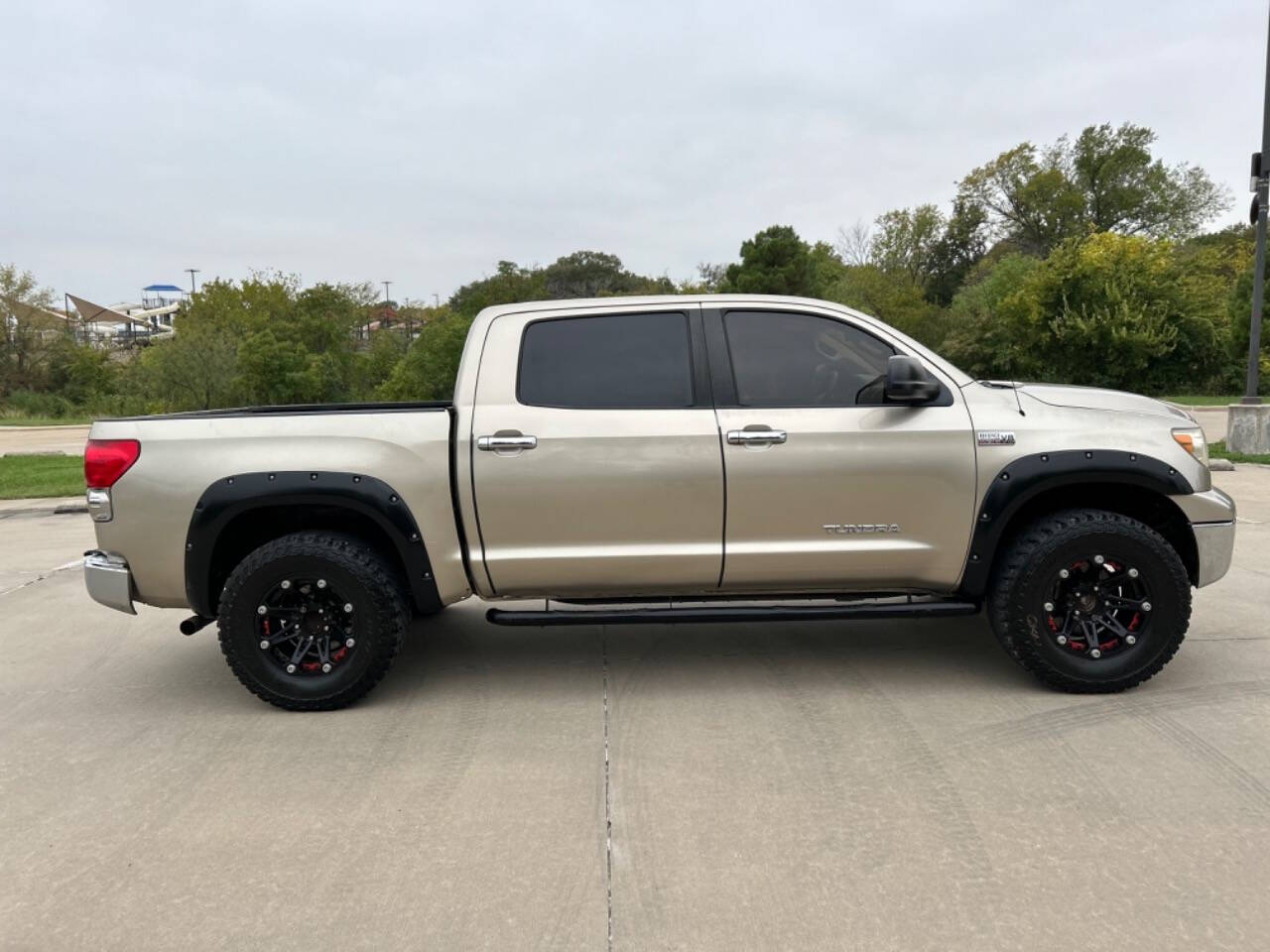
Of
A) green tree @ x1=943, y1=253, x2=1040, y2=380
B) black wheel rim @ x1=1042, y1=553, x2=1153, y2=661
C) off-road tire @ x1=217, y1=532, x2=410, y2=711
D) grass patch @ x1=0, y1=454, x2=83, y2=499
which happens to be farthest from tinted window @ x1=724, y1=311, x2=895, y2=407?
green tree @ x1=943, y1=253, x2=1040, y2=380

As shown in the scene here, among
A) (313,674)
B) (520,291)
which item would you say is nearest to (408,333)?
(520,291)

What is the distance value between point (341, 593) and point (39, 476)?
13124 mm

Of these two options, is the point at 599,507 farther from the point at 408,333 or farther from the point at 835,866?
the point at 408,333

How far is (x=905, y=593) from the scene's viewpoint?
14.8ft

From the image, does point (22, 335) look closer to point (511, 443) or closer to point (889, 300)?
point (889, 300)

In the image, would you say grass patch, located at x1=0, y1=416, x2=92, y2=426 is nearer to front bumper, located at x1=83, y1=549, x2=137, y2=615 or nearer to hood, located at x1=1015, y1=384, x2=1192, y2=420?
front bumper, located at x1=83, y1=549, x2=137, y2=615

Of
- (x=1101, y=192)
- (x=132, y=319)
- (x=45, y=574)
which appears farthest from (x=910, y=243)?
(x=132, y=319)

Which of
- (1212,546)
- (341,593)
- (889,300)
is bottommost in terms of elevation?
(341,593)

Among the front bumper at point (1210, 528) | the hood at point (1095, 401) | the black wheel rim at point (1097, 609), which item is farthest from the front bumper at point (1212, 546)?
the hood at point (1095, 401)

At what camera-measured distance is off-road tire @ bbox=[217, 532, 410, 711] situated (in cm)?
416

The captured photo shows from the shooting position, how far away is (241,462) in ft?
13.7

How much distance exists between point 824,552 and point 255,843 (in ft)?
8.53

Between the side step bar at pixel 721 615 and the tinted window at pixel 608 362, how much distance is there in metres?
0.98

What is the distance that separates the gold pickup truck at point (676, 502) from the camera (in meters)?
4.17
